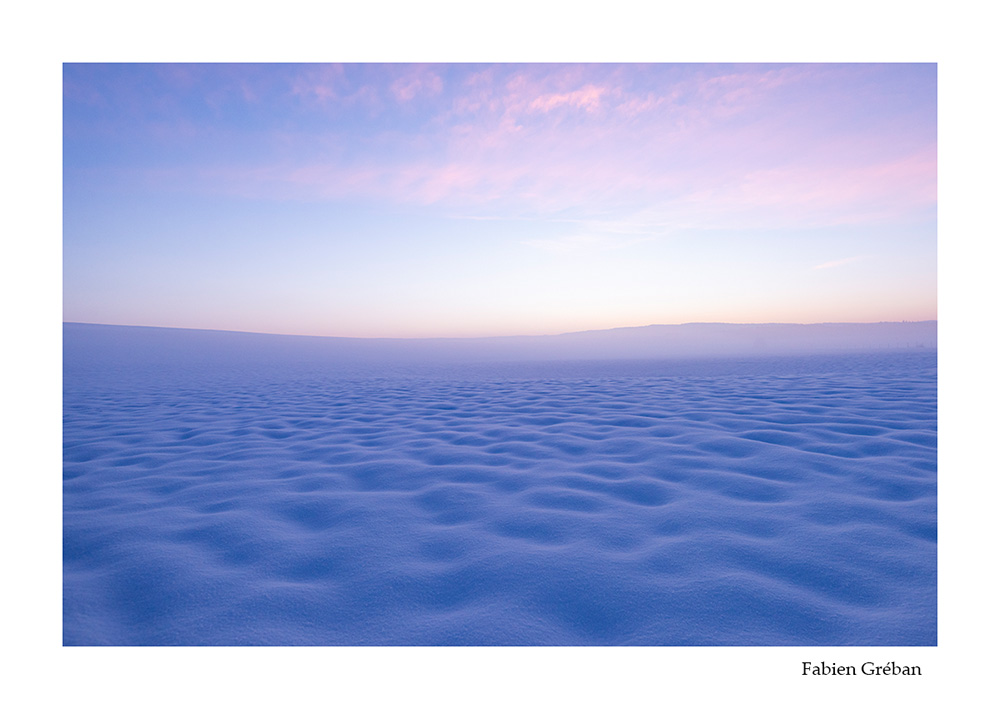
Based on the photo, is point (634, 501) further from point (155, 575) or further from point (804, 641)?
point (155, 575)

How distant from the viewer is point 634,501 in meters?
2.37

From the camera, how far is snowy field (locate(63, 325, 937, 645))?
5.00 ft

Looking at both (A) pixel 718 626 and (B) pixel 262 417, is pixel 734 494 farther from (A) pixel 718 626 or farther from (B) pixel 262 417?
(B) pixel 262 417

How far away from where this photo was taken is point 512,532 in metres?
2.05

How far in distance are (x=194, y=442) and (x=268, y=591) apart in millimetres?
2642

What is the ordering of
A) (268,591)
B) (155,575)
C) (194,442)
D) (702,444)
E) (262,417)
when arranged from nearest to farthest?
(268,591)
(155,575)
(702,444)
(194,442)
(262,417)

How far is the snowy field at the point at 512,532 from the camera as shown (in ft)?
5.00
